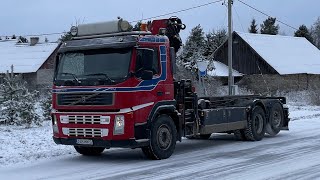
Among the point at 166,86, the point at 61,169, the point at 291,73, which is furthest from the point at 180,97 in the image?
the point at 291,73

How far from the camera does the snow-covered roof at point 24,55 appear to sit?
55503mm

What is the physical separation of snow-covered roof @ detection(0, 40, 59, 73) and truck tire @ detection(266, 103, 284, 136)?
40.9 metres

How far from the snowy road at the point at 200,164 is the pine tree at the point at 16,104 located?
6119 mm

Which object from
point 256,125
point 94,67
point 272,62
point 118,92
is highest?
point 272,62

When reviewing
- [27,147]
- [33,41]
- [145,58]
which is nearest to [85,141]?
[145,58]

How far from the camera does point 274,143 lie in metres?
15.1

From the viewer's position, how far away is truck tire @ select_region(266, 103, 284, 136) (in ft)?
55.5

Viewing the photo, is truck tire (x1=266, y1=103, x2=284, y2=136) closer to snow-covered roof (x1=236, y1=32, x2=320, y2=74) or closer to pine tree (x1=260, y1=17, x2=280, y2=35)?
snow-covered roof (x1=236, y1=32, x2=320, y2=74)

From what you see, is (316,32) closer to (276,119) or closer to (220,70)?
(220,70)

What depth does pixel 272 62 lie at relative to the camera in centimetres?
5406

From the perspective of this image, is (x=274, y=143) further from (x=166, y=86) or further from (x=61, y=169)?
(x=61, y=169)

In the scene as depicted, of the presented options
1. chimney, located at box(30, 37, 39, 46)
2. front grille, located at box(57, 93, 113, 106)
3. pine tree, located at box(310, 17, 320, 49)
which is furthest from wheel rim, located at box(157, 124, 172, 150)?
pine tree, located at box(310, 17, 320, 49)

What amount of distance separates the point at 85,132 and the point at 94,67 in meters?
1.45

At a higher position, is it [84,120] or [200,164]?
[84,120]
